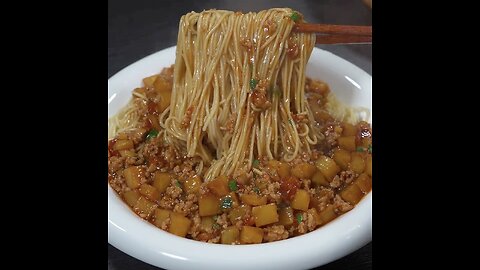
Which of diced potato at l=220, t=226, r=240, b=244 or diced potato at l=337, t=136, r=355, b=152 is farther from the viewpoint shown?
diced potato at l=337, t=136, r=355, b=152

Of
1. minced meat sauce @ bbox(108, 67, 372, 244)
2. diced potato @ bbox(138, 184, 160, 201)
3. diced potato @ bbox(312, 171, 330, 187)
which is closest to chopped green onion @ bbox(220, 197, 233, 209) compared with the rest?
minced meat sauce @ bbox(108, 67, 372, 244)

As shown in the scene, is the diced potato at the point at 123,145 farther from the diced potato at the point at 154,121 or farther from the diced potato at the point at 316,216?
the diced potato at the point at 316,216

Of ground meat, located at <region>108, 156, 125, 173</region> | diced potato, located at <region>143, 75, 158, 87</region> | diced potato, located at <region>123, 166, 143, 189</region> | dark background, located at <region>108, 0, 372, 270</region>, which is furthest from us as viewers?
dark background, located at <region>108, 0, 372, 270</region>

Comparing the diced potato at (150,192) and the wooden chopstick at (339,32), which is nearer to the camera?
the wooden chopstick at (339,32)

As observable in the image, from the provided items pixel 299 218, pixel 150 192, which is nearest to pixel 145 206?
pixel 150 192

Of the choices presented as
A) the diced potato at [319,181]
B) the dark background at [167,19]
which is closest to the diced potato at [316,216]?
the diced potato at [319,181]

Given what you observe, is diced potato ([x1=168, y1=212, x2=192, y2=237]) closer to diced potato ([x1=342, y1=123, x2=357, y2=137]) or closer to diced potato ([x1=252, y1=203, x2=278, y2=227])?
diced potato ([x1=252, y1=203, x2=278, y2=227])
